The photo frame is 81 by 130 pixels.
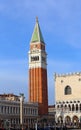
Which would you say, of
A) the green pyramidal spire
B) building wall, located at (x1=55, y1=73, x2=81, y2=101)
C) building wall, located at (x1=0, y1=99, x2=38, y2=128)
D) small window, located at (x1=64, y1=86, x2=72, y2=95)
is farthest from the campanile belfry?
small window, located at (x1=64, y1=86, x2=72, y2=95)

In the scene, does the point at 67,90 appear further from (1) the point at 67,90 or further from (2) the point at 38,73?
(2) the point at 38,73

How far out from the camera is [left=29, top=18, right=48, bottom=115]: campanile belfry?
4390 inches

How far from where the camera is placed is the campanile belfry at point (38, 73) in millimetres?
111500

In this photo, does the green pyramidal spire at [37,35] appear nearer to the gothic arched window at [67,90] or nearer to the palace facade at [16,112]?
the gothic arched window at [67,90]

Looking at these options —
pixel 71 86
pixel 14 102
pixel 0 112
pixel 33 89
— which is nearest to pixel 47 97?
pixel 33 89

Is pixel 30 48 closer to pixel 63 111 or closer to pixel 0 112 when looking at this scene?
pixel 63 111

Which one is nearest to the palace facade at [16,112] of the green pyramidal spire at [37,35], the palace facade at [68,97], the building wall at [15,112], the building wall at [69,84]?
the building wall at [15,112]

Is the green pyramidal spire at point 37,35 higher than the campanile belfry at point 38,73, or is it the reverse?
the green pyramidal spire at point 37,35

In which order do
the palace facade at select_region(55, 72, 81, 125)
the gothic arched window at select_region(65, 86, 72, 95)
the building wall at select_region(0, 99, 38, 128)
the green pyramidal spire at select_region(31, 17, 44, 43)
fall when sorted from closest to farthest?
the building wall at select_region(0, 99, 38, 128) → the palace facade at select_region(55, 72, 81, 125) → the gothic arched window at select_region(65, 86, 72, 95) → the green pyramidal spire at select_region(31, 17, 44, 43)

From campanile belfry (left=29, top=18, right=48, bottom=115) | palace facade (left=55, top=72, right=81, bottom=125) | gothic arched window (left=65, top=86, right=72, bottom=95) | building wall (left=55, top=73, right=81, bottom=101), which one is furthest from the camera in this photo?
campanile belfry (left=29, top=18, right=48, bottom=115)

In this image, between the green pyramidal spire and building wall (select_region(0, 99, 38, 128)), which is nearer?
building wall (select_region(0, 99, 38, 128))

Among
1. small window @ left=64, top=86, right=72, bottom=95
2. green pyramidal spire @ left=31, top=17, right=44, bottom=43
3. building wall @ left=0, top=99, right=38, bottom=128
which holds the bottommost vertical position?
building wall @ left=0, top=99, right=38, bottom=128

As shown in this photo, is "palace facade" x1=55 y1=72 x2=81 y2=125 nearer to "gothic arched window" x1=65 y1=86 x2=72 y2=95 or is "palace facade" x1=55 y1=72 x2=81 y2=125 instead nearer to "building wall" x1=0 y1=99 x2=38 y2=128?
"gothic arched window" x1=65 y1=86 x2=72 y2=95

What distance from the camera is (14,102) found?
9719cm
